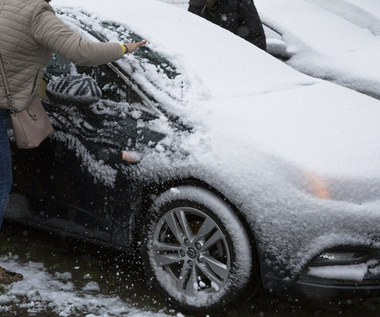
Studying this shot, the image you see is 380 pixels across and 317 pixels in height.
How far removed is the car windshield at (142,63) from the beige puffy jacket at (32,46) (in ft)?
0.81

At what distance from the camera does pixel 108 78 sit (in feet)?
11.2

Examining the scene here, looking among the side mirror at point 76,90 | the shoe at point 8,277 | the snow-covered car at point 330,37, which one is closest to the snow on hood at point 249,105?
the side mirror at point 76,90

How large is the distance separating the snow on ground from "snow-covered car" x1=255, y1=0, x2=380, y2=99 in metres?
3.23

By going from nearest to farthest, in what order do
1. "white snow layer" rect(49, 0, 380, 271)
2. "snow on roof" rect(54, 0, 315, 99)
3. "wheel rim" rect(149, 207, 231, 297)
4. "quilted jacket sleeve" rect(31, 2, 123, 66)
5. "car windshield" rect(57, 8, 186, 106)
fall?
1. "white snow layer" rect(49, 0, 380, 271)
2. "quilted jacket sleeve" rect(31, 2, 123, 66)
3. "wheel rim" rect(149, 207, 231, 297)
4. "car windshield" rect(57, 8, 186, 106)
5. "snow on roof" rect(54, 0, 315, 99)

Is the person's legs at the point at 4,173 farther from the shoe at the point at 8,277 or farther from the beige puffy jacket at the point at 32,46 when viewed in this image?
the beige puffy jacket at the point at 32,46

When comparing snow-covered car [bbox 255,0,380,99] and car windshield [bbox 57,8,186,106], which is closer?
car windshield [bbox 57,8,186,106]

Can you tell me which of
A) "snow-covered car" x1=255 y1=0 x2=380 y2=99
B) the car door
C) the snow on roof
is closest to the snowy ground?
the car door

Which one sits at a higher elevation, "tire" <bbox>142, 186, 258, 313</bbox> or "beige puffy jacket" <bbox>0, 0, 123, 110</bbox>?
"beige puffy jacket" <bbox>0, 0, 123, 110</bbox>

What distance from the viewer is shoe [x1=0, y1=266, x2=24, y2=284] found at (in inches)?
135

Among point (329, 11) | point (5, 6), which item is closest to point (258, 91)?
point (5, 6)

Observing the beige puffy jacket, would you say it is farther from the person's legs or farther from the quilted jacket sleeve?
the person's legs

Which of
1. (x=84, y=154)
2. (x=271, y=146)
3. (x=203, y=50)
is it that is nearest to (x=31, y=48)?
(x=84, y=154)

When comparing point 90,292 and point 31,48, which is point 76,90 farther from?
point 90,292

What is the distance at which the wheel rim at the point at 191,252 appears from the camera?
3.03 meters
